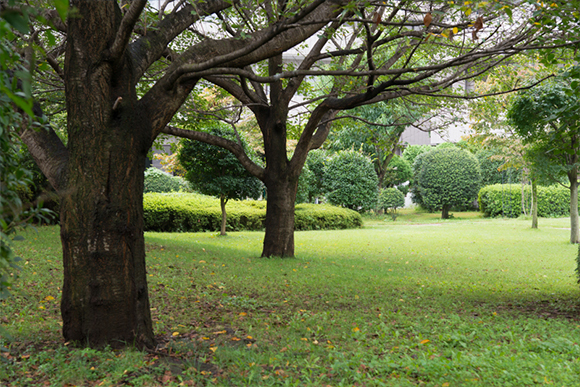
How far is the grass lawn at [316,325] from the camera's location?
10.5 ft

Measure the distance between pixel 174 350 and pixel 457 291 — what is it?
475 centimetres

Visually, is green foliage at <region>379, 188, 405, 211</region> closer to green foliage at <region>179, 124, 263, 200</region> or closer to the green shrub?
the green shrub

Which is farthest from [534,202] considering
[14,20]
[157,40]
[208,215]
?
[14,20]

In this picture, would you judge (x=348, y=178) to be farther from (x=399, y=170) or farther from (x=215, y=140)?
(x=215, y=140)

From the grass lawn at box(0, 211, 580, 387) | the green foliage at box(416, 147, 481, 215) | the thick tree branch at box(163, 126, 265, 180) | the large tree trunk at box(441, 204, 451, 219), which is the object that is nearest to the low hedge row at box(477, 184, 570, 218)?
the green foliage at box(416, 147, 481, 215)

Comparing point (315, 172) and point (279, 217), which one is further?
point (315, 172)

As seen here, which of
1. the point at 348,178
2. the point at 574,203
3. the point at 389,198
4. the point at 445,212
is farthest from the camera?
the point at 445,212

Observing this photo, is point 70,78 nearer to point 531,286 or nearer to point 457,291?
point 457,291

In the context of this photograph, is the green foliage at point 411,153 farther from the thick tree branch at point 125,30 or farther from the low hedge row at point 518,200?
the thick tree branch at point 125,30

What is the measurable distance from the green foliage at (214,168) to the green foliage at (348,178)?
9.41 metres

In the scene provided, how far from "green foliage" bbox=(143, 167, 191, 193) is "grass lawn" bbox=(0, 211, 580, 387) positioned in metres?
14.7

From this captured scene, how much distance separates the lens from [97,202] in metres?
3.58

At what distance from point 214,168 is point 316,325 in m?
9.62

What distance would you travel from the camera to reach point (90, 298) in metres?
3.58
